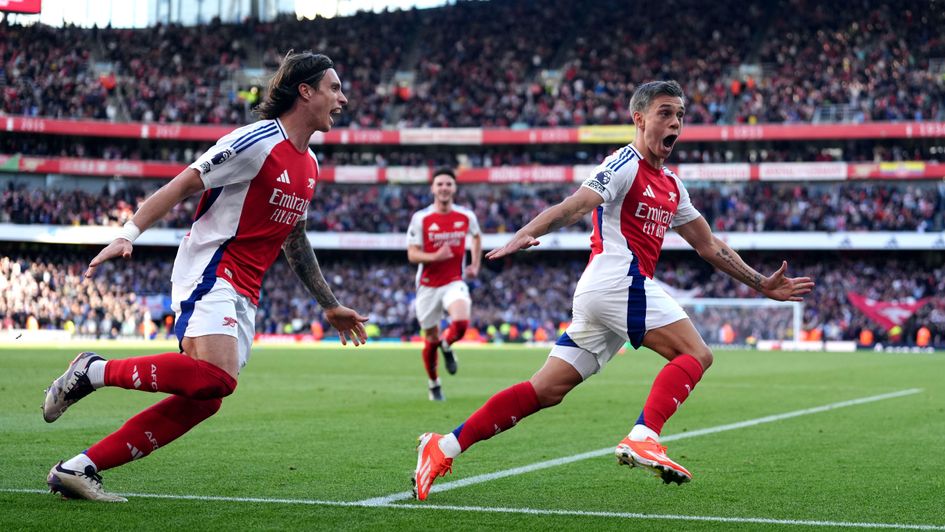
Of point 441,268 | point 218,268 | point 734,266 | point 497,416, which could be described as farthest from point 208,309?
point 441,268

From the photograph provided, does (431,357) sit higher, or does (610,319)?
(610,319)

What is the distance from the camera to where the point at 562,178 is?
5219 cm

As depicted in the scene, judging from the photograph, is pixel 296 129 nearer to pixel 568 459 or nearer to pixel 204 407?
pixel 204 407

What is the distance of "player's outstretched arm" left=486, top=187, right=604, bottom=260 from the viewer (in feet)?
17.6

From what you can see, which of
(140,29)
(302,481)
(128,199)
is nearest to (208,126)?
(128,199)

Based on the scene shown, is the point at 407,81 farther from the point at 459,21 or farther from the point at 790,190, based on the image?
the point at 790,190

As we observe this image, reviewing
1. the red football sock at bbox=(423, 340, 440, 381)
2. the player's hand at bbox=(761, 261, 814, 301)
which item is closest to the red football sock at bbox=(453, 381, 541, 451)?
the player's hand at bbox=(761, 261, 814, 301)

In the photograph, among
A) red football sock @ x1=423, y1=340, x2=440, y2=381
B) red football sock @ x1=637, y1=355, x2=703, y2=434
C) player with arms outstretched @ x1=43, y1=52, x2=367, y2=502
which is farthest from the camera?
red football sock @ x1=423, y1=340, x2=440, y2=381

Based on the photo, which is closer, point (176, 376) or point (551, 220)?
point (176, 376)

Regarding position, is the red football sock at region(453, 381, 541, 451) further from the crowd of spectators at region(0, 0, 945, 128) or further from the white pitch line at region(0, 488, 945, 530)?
the crowd of spectators at region(0, 0, 945, 128)

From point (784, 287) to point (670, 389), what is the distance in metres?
1.22

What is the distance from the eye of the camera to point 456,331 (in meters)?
14.1

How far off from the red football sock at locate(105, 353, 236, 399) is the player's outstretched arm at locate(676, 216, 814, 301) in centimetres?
298

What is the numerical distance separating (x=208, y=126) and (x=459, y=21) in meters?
13.8
